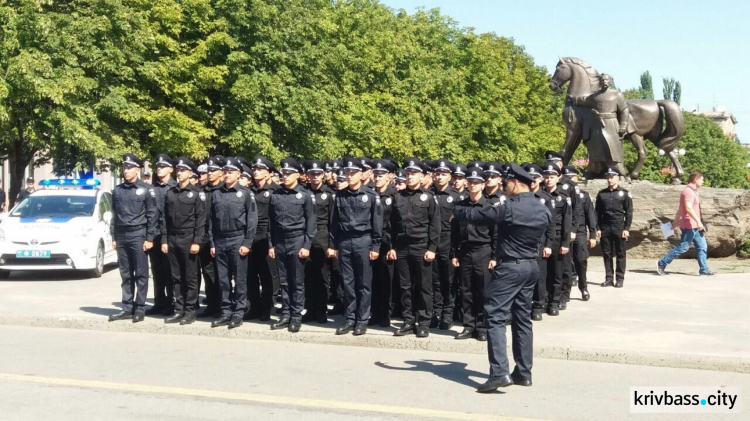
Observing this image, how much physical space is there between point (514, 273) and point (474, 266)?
2.15m

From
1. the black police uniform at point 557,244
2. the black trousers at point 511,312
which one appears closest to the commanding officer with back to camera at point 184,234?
the black police uniform at point 557,244

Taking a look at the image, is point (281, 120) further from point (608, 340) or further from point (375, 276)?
point (608, 340)

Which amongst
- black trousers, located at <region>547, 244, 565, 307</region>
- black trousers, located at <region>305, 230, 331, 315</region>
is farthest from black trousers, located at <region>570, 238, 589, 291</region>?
black trousers, located at <region>305, 230, 331, 315</region>

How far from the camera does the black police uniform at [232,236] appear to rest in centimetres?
1103

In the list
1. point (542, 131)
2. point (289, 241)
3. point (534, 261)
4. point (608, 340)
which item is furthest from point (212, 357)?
point (542, 131)

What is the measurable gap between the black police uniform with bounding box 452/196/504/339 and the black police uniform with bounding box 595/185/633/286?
556 cm

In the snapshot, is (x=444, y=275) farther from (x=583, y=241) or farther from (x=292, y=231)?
(x=583, y=241)

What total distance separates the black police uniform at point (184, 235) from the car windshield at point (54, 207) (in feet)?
20.8

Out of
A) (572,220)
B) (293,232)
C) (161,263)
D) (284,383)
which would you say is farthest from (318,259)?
(572,220)

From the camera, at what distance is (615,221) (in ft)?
49.5

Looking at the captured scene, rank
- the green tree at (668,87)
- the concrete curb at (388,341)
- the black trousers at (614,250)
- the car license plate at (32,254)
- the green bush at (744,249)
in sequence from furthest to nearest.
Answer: the green tree at (668,87)
the green bush at (744,249)
the car license plate at (32,254)
the black trousers at (614,250)
the concrete curb at (388,341)

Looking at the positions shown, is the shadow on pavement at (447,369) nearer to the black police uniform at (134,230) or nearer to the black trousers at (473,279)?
the black trousers at (473,279)

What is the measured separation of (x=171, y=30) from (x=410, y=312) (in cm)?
2184

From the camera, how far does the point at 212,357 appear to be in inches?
370
